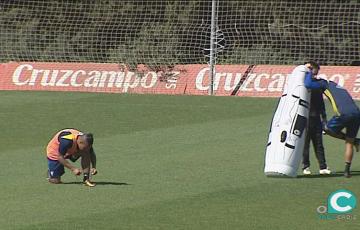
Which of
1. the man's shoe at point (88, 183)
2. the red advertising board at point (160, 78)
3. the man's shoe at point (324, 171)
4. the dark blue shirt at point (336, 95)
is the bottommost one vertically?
the man's shoe at point (88, 183)

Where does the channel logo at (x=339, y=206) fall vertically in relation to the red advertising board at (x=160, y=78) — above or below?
below

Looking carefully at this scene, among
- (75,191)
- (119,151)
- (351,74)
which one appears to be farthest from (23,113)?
(75,191)

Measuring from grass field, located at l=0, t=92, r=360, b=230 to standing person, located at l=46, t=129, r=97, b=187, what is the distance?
0.22 m

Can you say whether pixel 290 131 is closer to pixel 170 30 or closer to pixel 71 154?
pixel 71 154

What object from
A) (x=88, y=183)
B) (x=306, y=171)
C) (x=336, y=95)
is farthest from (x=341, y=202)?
(x=88, y=183)

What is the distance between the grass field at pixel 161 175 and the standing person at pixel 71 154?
22cm

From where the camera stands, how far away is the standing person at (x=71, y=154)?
1430 centimetres

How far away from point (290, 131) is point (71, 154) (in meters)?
3.34

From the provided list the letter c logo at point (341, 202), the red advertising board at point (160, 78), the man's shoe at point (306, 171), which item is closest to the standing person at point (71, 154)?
the letter c logo at point (341, 202)

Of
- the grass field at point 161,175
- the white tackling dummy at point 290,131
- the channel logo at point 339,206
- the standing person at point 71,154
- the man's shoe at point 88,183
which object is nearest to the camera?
the grass field at point 161,175

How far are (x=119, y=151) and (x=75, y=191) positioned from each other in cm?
462

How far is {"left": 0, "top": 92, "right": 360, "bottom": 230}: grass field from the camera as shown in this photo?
12.2 metres

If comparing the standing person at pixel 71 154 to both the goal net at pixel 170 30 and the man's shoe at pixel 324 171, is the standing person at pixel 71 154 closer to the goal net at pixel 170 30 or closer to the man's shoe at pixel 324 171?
the man's shoe at pixel 324 171

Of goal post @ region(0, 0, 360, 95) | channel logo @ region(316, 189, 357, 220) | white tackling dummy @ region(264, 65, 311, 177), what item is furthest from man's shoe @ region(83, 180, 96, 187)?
goal post @ region(0, 0, 360, 95)
